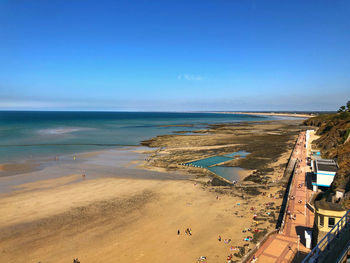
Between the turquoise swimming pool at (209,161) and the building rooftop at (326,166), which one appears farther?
the turquoise swimming pool at (209,161)

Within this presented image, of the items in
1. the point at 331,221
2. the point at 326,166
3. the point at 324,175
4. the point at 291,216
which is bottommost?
the point at 291,216

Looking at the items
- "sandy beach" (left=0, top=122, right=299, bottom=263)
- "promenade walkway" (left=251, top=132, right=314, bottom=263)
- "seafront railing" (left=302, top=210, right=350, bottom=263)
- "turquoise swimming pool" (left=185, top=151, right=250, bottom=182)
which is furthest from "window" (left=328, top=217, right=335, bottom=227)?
"turquoise swimming pool" (left=185, top=151, right=250, bottom=182)

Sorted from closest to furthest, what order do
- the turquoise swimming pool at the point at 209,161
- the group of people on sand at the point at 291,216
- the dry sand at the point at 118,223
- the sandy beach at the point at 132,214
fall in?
the dry sand at the point at 118,223
the sandy beach at the point at 132,214
the group of people on sand at the point at 291,216
the turquoise swimming pool at the point at 209,161

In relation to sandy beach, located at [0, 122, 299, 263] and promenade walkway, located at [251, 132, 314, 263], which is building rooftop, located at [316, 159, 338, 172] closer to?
promenade walkway, located at [251, 132, 314, 263]

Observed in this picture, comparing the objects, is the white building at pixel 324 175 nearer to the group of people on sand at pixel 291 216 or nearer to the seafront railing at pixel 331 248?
the group of people on sand at pixel 291 216

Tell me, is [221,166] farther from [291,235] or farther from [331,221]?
[331,221]

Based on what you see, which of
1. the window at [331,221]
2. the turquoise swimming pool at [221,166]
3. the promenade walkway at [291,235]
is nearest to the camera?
the window at [331,221]

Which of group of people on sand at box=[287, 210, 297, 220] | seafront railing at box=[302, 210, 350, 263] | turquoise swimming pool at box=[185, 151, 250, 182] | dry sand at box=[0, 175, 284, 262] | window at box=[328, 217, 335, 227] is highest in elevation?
seafront railing at box=[302, 210, 350, 263]

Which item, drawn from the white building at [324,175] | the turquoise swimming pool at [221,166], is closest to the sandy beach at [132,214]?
the turquoise swimming pool at [221,166]

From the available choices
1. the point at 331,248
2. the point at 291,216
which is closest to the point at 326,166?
the point at 291,216
